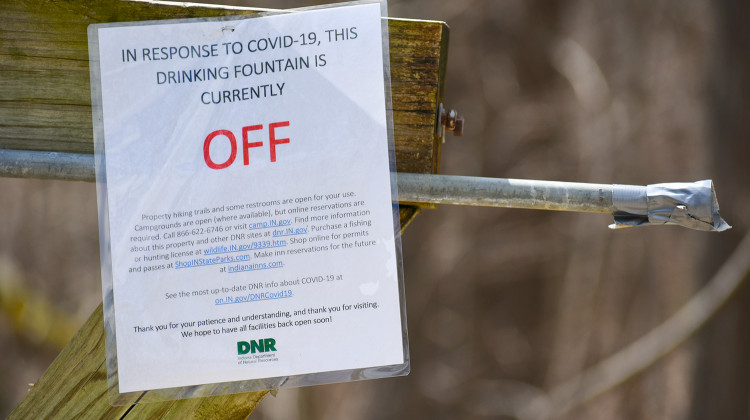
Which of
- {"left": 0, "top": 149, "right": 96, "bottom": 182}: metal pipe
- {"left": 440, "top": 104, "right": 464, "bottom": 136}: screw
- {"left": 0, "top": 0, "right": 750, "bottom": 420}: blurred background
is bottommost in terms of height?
{"left": 0, "top": 0, "right": 750, "bottom": 420}: blurred background

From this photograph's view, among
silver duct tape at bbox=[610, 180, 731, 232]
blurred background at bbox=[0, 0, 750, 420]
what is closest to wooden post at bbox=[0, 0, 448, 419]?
silver duct tape at bbox=[610, 180, 731, 232]

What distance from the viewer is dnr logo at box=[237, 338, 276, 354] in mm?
768

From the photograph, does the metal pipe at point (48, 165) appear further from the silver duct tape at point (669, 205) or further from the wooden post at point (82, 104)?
the silver duct tape at point (669, 205)

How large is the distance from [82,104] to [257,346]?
387 millimetres

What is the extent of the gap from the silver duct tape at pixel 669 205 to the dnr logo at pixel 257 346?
0.43 m

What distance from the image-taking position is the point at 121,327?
0.79m

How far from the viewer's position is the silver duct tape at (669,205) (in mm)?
768

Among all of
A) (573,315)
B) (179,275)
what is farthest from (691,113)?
(179,275)

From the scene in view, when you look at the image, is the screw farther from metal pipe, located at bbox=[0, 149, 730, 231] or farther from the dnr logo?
the dnr logo

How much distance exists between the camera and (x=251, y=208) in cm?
77

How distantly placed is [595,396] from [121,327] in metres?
3.14

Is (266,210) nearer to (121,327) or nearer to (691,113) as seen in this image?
(121,327)

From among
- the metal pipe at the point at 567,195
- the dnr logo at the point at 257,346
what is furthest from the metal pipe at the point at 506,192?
the dnr logo at the point at 257,346

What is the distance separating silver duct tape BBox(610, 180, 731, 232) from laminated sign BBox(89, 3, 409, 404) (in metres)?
0.27
